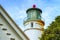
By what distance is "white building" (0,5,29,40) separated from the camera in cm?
1572

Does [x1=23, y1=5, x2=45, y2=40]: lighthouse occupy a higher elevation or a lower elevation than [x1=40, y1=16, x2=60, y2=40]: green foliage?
higher

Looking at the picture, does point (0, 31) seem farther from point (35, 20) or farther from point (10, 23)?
→ point (35, 20)

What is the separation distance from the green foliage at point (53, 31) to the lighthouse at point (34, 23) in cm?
1751

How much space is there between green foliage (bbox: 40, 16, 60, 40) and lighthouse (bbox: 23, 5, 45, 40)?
1751 cm

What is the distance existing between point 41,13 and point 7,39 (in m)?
23.1

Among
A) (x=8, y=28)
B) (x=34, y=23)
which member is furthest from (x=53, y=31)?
(x=34, y=23)

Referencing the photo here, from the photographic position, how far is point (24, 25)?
39.5 metres

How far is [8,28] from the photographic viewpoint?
16016mm

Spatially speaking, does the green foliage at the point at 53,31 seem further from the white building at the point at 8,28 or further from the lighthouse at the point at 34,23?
the lighthouse at the point at 34,23

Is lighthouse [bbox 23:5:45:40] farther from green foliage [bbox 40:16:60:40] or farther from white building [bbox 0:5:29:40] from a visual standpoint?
white building [bbox 0:5:29:40]

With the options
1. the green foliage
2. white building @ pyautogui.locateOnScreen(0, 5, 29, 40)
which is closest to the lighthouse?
the green foliage

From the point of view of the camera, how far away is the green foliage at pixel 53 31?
19031 millimetres

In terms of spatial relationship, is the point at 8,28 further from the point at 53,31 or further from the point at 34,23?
the point at 34,23

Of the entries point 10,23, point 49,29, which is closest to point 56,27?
point 49,29
